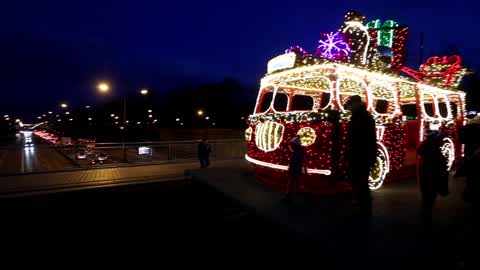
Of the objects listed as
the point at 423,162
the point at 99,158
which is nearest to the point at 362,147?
the point at 423,162

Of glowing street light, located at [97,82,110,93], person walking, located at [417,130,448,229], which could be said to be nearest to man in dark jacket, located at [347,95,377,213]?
person walking, located at [417,130,448,229]

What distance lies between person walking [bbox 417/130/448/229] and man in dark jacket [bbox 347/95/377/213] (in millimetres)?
735

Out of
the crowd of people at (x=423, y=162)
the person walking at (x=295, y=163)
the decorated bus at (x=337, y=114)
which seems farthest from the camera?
the decorated bus at (x=337, y=114)

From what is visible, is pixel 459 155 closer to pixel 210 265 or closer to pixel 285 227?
pixel 285 227

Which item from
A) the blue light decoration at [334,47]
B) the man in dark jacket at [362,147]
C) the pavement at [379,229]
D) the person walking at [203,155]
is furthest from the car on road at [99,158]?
the man in dark jacket at [362,147]

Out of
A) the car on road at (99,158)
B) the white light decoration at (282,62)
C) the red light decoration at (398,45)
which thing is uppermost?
the red light decoration at (398,45)

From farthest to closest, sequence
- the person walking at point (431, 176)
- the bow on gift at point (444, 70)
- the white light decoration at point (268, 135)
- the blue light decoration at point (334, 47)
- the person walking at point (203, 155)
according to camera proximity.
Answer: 1. the person walking at point (203, 155)
2. the bow on gift at point (444, 70)
3. the white light decoration at point (268, 135)
4. the blue light decoration at point (334, 47)
5. the person walking at point (431, 176)

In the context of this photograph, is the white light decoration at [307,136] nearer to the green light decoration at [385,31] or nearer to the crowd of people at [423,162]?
the crowd of people at [423,162]

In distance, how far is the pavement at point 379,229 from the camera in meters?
3.66

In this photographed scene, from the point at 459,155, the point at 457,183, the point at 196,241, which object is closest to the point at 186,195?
the point at 196,241

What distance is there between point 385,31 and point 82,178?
10570 mm

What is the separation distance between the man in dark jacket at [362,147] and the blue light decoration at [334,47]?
1.97 metres

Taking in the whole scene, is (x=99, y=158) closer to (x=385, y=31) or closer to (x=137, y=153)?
(x=137, y=153)

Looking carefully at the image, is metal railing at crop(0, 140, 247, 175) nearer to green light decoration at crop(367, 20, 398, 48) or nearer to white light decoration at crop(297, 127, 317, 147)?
white light decoration at crop(297, 127, 317, 147)
